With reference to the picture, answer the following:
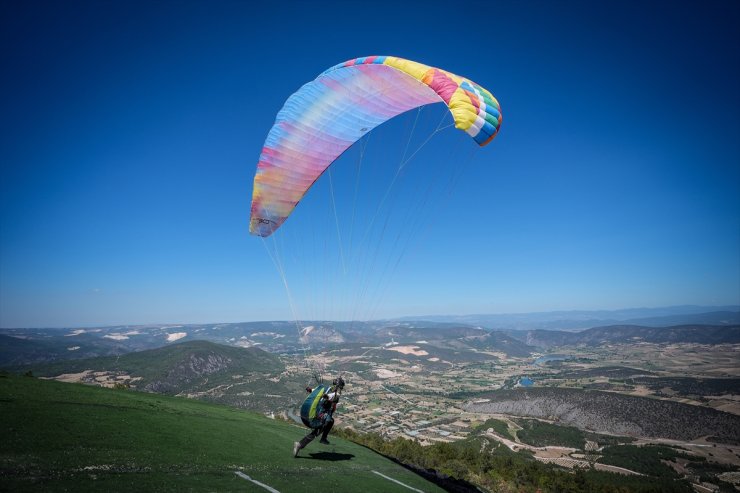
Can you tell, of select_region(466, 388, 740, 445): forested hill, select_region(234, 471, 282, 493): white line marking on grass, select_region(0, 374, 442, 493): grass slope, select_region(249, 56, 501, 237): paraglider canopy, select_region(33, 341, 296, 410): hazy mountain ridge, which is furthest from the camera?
select_region(33, 341, 296, 410): hazy mountain ridge

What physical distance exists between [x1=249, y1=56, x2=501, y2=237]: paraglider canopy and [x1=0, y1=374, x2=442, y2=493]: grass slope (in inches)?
324

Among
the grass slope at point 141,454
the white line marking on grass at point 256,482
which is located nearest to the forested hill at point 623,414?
the grass slope at point 141,454

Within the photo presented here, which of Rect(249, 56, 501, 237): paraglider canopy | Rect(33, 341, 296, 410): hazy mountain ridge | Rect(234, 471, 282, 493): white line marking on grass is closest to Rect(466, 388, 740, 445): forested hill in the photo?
Rect(33, 341, 296, 410): hazy mountain ridge

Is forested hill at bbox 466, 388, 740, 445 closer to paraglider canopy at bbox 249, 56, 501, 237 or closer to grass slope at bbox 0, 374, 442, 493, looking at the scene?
grass slope at bbox 0, 374, 442, 493

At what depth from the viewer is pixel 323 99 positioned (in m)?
13.2

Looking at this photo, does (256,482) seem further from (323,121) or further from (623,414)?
(623,414)

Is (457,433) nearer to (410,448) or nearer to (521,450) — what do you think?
(521,450)

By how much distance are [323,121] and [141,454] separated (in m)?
12.6

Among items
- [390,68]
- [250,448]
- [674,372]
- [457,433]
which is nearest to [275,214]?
[390,68]

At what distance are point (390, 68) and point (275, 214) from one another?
7147mm

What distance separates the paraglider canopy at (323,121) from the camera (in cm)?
1200

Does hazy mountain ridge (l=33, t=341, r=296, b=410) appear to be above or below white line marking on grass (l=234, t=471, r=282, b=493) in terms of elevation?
below

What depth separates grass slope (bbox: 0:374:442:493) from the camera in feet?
26.9

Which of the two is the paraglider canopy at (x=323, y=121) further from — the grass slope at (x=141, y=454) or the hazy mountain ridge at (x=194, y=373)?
the hazy mountain ridge at (x=194, y=373)
